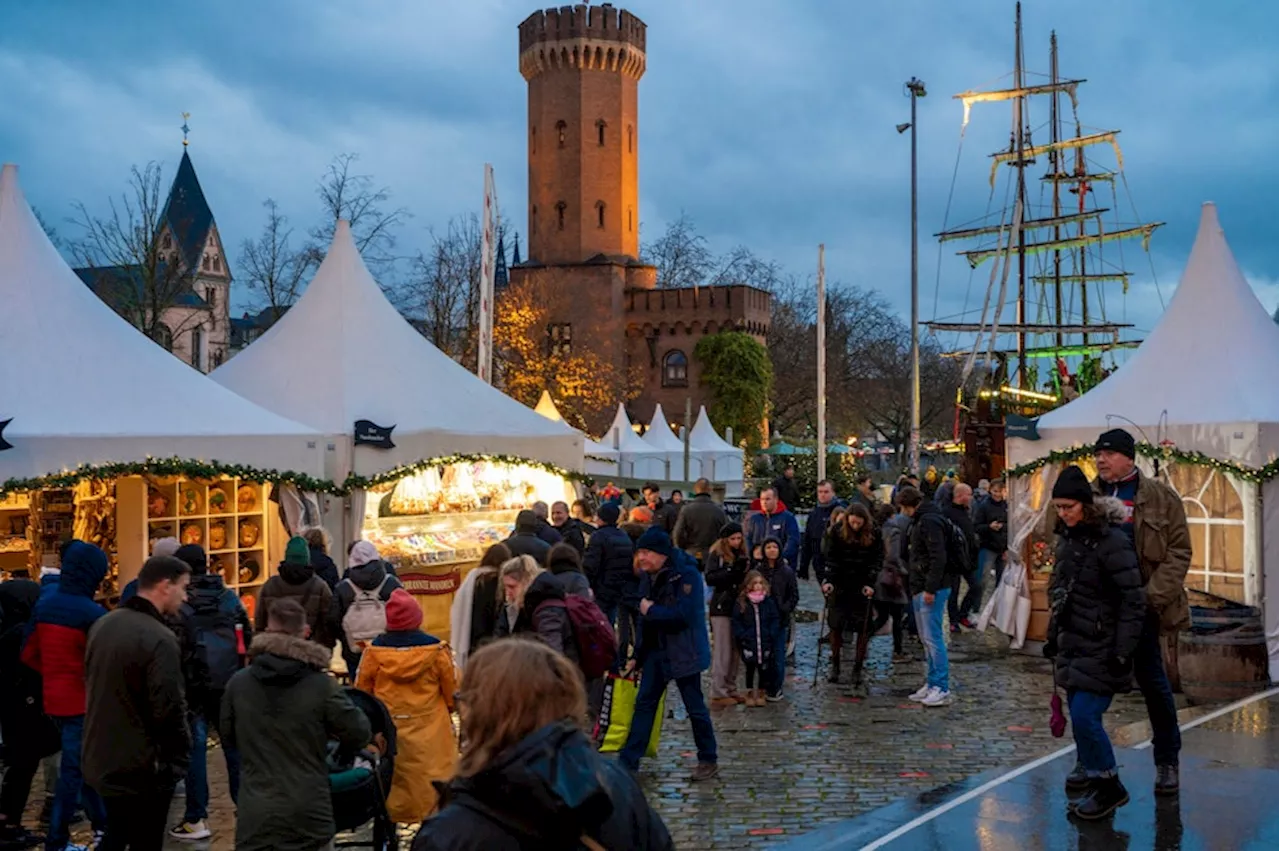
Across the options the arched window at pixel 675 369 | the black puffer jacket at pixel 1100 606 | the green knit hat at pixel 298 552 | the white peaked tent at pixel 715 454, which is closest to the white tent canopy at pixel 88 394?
the green knit hat at pixel 298 552

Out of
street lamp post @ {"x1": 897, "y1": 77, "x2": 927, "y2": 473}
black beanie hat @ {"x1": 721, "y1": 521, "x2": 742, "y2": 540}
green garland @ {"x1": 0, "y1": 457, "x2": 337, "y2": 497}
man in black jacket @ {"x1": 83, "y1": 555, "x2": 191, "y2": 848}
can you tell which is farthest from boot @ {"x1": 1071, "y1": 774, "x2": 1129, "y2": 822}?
street lamp post @ {"x1": 897, "y1": 77, "x2": 927, "y2": 473}

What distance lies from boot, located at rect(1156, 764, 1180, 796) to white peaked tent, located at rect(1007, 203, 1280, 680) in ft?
18.2

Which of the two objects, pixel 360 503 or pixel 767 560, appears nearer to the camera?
pixel 767 560

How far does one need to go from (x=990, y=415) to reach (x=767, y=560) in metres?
33.0

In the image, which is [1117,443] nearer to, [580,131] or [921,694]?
[921,694]

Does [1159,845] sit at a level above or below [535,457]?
below

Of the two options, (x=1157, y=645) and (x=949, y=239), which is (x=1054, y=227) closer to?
(x=949, y=239)

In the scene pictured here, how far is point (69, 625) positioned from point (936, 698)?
22.7ft

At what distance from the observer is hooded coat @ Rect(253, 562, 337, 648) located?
822 cm

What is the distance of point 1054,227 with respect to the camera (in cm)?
5922

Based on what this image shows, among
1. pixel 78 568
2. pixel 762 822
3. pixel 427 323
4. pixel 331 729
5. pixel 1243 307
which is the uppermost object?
pixel 427 323

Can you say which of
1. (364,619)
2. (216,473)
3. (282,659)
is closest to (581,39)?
(216,473)

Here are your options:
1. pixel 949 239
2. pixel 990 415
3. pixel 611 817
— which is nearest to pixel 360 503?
pixel 611 817

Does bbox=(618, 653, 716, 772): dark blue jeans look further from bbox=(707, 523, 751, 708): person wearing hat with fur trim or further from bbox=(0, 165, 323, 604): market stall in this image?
bbox=(0, 165, 323, 604): market stall
